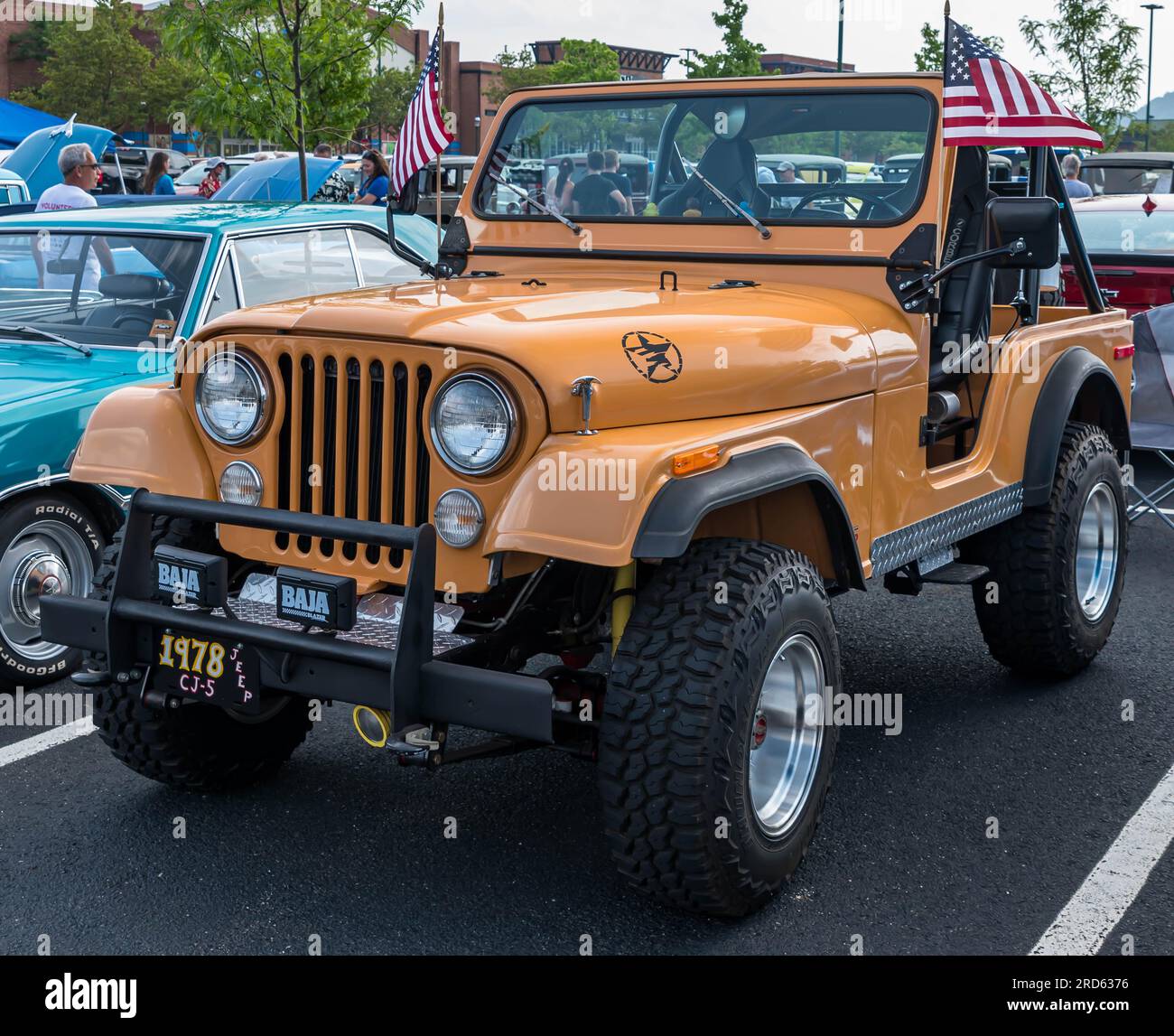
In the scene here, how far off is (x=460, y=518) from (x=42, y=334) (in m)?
3.28

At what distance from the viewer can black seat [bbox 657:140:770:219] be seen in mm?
4672

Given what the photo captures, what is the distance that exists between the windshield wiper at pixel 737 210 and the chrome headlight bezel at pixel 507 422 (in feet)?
5.42

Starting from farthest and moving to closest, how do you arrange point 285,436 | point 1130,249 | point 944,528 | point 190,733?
point 1130,249, point 944,528, point 190,733, point 285,436

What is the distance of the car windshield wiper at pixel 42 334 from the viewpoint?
5695 millimetres

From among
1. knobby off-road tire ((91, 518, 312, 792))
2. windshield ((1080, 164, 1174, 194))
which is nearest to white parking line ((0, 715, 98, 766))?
knobby off-road tire ((91, 518, 312, 792))

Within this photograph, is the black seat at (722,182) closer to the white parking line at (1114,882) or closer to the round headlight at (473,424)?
the round headlight at (473,424)

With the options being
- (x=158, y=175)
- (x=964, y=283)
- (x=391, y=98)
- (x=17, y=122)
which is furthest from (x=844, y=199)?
(x=391, y=98)

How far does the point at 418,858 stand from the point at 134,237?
3357mm

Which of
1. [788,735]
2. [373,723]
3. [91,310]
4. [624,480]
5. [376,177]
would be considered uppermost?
[376,177]

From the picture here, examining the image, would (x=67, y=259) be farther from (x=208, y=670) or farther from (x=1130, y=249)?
(x=1130, y=249)

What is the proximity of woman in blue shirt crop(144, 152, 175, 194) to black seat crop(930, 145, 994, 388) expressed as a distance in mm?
8970

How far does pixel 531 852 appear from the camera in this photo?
3.94 metres
